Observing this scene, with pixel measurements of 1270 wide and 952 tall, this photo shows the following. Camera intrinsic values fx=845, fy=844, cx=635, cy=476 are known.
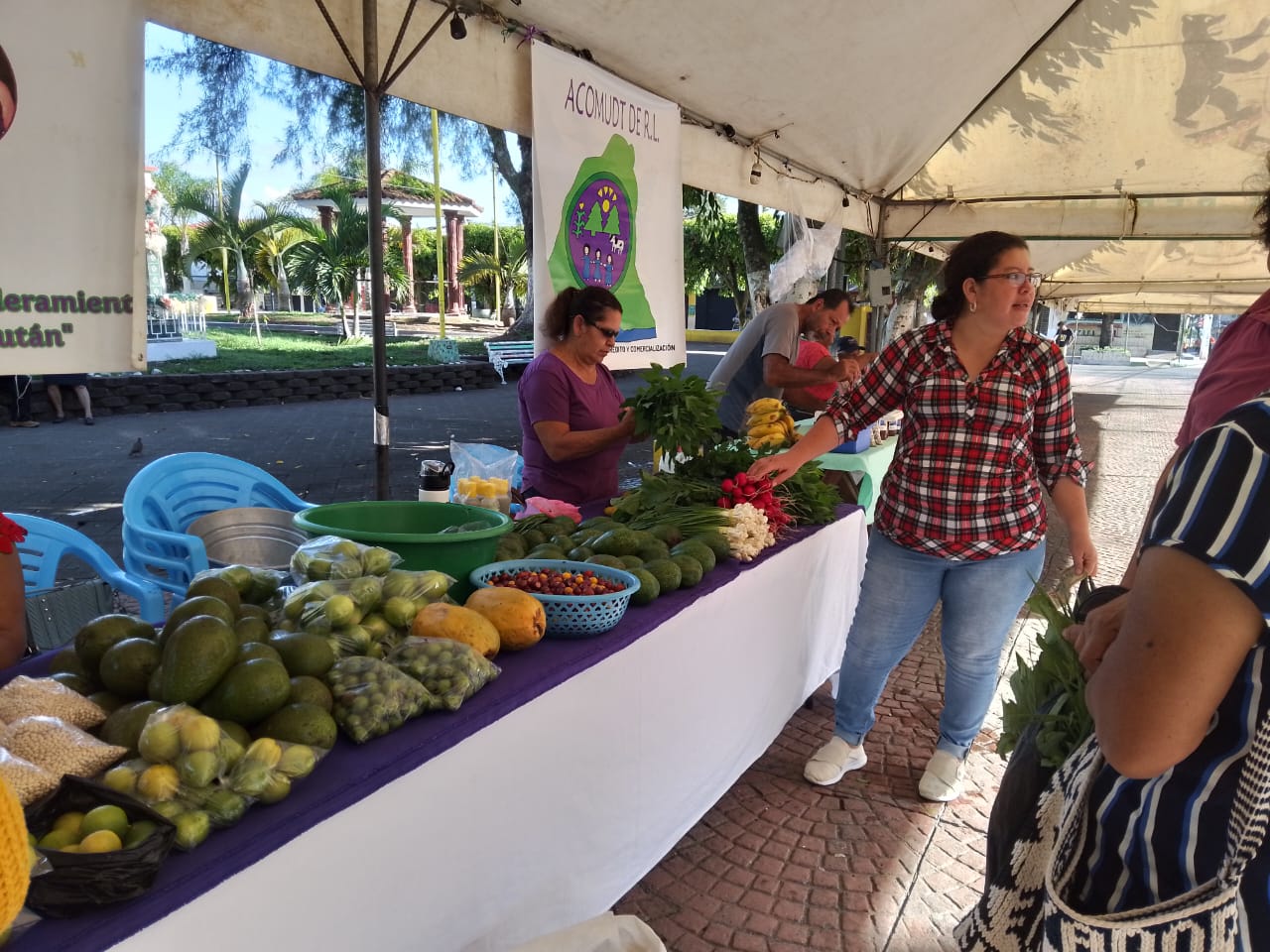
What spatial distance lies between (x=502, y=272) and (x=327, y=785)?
33.9 metres

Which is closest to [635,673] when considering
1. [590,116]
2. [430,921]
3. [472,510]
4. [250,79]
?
[472,510]

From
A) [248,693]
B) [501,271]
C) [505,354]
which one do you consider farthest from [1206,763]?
[501,271]

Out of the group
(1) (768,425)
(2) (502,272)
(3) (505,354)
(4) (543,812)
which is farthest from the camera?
(2) (502,272)

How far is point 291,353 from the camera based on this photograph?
20.2 metres

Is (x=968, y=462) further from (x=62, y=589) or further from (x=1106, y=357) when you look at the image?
(x=1106, y=357)

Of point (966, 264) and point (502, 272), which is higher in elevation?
point (502, 272)

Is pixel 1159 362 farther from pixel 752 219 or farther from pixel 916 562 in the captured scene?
pixel 916 562

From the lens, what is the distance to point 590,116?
152 inches

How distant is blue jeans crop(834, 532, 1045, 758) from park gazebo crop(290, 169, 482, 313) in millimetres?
30332

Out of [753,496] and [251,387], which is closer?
[753,496]

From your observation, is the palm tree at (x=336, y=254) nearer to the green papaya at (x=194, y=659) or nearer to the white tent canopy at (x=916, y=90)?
the white tent canopy at (x=916, y=90)

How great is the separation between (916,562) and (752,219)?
8.25 m

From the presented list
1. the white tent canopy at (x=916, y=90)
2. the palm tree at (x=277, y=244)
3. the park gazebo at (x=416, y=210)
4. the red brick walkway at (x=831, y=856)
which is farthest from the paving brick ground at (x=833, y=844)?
the park gazebo at (x=416, y=210)

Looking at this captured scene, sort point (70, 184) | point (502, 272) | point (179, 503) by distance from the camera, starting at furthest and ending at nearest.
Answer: point (502, 272), point (179, 503), point (70, 184)
